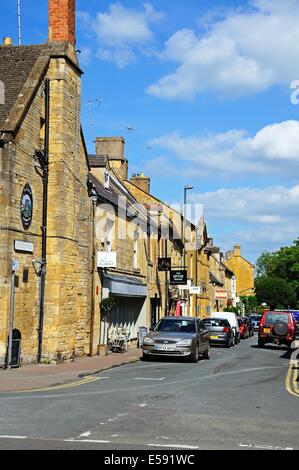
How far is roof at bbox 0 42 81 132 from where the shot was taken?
61.8 feet

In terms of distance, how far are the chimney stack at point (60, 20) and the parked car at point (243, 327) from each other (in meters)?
27.0

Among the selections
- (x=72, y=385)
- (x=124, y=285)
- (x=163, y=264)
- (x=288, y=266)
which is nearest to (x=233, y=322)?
(x=163, y=264)

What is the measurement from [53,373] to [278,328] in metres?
16.5

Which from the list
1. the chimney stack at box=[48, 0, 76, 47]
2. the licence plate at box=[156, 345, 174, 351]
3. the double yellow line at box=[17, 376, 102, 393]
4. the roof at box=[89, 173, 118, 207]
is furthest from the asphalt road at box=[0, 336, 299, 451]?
the chimney stack at box=[48, 0, 76, 47]

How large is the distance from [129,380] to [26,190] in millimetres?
6731

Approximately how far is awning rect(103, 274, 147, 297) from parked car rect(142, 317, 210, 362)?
3781mm

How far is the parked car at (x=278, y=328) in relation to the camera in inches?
1203

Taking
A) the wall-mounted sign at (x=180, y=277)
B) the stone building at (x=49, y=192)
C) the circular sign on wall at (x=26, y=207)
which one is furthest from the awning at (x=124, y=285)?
the circular sign on wall at (x=26, y=207)

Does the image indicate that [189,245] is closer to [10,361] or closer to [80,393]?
[10,361]

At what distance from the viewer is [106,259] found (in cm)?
2408

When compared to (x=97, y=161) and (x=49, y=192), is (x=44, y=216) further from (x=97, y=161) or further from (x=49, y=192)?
(x=97, y=161)

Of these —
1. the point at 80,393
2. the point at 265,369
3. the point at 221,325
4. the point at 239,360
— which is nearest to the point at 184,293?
the point at 221,325

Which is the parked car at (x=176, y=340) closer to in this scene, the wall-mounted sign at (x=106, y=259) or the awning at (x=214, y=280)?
the wall-mounted sign at (x=106, y=259)

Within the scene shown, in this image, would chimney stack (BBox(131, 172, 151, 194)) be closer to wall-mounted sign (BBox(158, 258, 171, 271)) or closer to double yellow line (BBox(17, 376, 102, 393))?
wall-mounted sign (BBox(158, 258, 171, 271))
